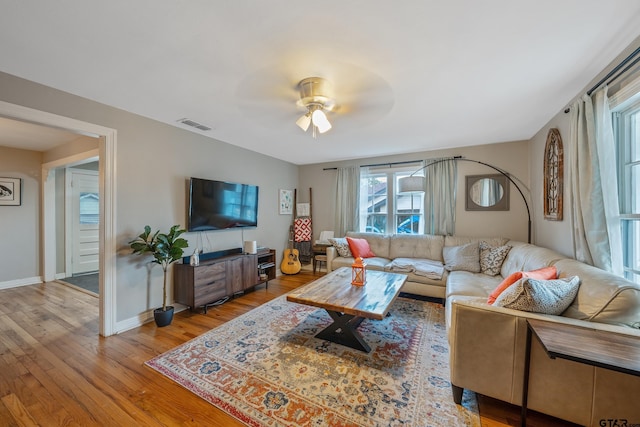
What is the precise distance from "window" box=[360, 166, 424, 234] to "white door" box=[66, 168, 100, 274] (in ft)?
17.7

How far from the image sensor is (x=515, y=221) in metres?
3.67

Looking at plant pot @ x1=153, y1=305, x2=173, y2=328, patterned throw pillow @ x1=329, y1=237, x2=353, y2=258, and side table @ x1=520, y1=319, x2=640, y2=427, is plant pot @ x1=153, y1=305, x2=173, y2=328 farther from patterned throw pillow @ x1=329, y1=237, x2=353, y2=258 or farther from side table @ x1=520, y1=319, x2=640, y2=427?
side table @ x1=520, y1=319, x2=640, y2=427

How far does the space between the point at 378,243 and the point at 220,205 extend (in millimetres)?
2720

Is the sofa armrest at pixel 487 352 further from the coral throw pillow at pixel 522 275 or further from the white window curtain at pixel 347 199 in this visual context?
the white window curtain at pixel 347 199

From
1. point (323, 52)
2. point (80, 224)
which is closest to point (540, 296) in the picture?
point (323, 52)

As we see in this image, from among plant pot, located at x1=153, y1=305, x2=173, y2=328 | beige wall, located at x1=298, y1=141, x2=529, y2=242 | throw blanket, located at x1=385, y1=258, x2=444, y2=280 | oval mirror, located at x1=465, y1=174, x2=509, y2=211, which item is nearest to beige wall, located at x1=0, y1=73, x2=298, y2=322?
plant pot, located at x1=153, y1=305, x2=173, y2=328

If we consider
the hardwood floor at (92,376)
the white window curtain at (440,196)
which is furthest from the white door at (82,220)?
the white window curtain at (440,196)

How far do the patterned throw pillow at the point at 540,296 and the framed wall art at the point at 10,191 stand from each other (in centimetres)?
671

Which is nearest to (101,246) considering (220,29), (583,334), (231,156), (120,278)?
(120,278)

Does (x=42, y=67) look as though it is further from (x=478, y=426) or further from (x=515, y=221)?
(x=515, y=221)

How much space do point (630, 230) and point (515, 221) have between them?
78.2 inches

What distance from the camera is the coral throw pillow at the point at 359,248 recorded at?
407 cm

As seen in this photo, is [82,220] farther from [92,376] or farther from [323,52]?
[323,52]

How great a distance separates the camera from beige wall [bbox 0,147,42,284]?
385 cm
